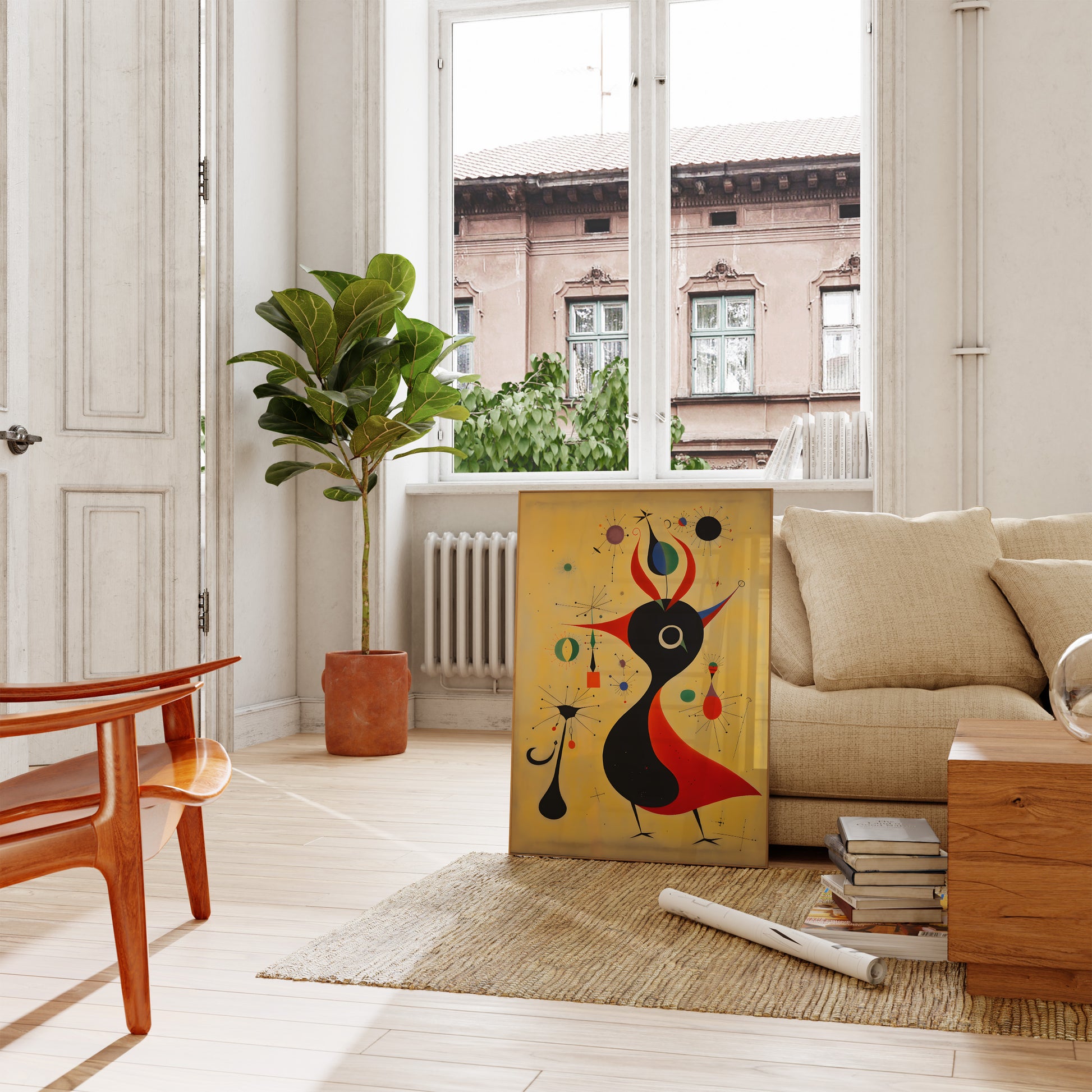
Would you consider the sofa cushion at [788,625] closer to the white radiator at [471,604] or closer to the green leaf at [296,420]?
the white radiator at [471,604]

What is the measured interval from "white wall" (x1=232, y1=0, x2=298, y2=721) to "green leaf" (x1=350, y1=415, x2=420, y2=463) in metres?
0.49

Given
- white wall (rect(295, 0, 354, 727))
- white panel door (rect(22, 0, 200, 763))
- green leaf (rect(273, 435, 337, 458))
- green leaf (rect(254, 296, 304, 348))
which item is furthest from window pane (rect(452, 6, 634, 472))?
white panel door (rect(22, 0, 200, 763))

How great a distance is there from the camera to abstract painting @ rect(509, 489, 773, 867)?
8.67 ft

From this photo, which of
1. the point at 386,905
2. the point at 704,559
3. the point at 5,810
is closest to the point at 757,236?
the point at 704,559

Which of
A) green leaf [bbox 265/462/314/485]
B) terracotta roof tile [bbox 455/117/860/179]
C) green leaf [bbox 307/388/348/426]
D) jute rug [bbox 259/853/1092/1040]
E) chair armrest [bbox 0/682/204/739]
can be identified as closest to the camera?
chair armrest [bbox 0/682/204/739]

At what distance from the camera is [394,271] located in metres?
4.25

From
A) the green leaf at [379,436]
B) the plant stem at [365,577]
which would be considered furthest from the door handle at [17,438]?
the plant stem at [365,577]

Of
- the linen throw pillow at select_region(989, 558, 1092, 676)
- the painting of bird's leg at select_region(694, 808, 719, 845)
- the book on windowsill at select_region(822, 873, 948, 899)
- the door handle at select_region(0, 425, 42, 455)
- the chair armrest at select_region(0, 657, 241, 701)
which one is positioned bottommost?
the painting of bird's leg at select_region(694, 808, 719, 845)

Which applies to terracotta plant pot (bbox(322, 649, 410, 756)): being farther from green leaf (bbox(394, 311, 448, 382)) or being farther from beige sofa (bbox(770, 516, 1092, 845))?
beige sofa (bbox(770, 516, 1092, 845))

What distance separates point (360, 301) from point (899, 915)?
9.02 feet

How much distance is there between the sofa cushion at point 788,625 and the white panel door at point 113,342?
6.63 feet

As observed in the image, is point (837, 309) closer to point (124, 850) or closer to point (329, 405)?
point (329, 405)

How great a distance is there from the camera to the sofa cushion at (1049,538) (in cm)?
309

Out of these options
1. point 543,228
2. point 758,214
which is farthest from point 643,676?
point 543,228
